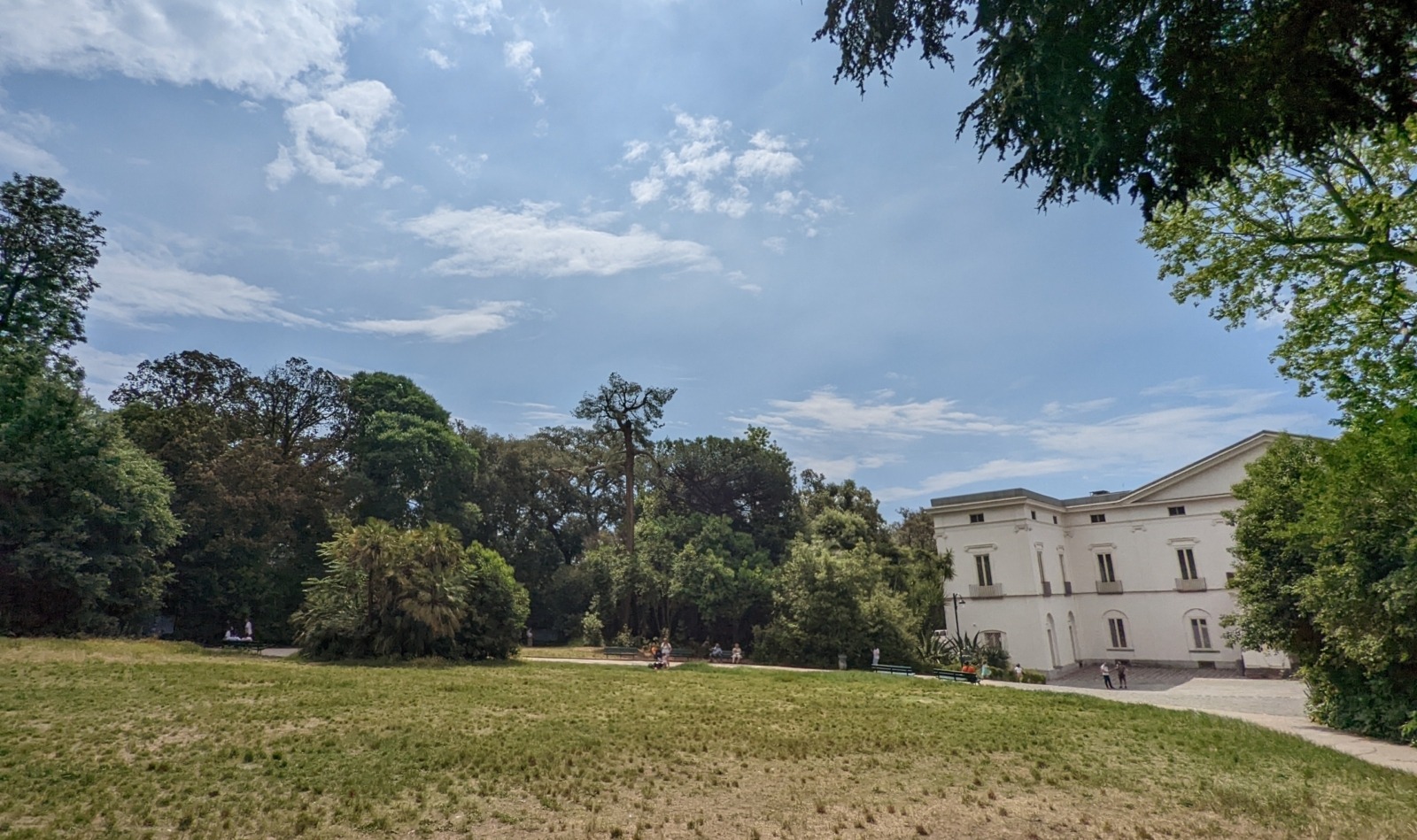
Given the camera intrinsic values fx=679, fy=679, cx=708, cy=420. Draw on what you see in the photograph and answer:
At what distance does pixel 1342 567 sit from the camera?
1493cm

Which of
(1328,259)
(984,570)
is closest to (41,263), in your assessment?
(1328,259)

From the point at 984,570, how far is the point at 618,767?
3237cm

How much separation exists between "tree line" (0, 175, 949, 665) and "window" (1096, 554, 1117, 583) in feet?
30.2

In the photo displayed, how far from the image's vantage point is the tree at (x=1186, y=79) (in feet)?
21.3

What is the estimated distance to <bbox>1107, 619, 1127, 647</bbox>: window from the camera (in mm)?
38719

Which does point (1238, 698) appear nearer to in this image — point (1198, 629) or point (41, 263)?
point (1198, 629)

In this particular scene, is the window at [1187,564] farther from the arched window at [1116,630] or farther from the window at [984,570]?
the window at [984,570]

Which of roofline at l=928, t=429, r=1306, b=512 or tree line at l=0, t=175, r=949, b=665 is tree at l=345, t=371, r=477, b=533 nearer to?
tree line at l=0, t=175, r=949, b=665

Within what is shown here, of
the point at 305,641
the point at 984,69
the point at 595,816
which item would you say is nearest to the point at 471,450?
the point at 305,641

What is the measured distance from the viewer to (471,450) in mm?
48125

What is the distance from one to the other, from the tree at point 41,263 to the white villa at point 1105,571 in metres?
41.2

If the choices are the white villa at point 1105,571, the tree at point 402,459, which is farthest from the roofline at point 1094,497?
the tree at point 402,459

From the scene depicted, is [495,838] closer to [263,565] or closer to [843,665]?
[843,665]

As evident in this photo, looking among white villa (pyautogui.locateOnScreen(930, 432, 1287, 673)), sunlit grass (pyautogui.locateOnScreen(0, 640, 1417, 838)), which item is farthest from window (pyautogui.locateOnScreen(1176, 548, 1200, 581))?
sunlit grass (pyautogui.locateOnScreen(0, 640, 1417, 838))
